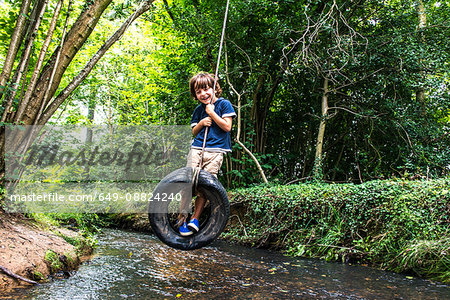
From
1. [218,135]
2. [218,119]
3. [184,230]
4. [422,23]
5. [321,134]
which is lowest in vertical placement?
[184,230]

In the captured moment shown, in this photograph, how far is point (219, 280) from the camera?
3.18 metres

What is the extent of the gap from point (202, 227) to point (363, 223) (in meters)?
2.69

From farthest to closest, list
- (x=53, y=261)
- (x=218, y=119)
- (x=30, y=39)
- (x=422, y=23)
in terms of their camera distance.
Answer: (x=422, y=23) < (x=30, y=39) < (x=53, y=261) < (x=218, y=119)

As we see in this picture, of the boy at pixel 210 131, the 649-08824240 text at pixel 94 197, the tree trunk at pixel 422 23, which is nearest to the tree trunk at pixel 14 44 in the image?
the 649-08824240 text at pixel 94 197

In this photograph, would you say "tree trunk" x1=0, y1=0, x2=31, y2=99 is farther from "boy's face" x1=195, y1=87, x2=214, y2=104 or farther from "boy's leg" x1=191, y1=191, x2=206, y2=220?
"boy's leg" x1=191, y1=191, x2=206, y2=220

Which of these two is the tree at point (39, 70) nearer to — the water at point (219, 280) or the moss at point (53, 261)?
the moss at point (53, 261)

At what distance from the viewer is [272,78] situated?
7.17m

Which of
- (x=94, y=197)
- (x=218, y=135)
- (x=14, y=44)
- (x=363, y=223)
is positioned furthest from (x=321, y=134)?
(x=94, y=197)

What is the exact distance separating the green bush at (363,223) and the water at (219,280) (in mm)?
283

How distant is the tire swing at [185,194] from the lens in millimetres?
2508

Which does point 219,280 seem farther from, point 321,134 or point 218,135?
point 321,134

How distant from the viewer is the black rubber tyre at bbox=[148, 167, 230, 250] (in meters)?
2.51

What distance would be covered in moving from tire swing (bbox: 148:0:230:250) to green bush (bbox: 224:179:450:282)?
244 cm

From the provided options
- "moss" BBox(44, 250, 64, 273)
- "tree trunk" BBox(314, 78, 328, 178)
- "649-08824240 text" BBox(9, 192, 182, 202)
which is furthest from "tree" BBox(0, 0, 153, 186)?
"tree trunk" BBox(314, 78, 328, 178)
